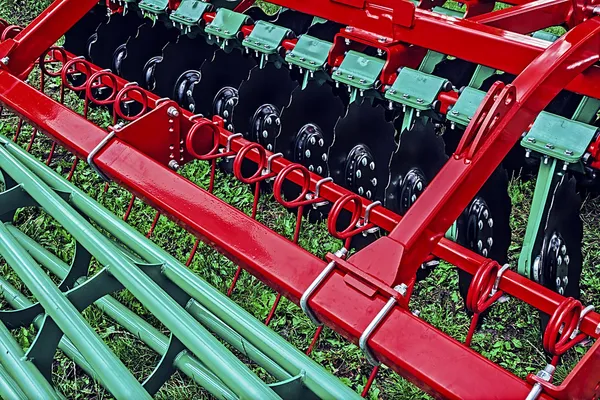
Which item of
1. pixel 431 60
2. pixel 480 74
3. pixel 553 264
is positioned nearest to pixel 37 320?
pixel 553 264

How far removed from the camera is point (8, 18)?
17.1 feet

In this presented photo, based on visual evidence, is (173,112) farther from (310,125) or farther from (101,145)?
(310,125)

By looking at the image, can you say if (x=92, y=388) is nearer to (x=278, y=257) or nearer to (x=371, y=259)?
(x=278, y=257)

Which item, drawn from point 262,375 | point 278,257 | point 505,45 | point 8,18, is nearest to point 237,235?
point 278,257

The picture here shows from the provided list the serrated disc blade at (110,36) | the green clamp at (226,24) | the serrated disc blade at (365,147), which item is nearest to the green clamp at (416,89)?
the serrated disc blade at (365,147)

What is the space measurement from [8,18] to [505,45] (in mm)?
4236

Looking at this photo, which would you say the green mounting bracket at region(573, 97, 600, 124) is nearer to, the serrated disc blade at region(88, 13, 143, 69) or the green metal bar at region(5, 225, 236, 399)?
the green metal bar at region(5, 225, 236, 399)

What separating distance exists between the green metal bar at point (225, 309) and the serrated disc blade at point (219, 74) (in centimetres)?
99

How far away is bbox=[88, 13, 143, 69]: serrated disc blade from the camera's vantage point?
3.40 m

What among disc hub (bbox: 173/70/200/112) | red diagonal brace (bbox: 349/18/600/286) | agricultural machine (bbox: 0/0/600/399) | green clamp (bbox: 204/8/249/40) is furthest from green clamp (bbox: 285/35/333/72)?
red diagonal brace (bbox: 349/18/600/286)

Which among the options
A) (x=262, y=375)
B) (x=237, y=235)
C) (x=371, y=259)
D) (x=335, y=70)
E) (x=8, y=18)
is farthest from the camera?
(x=8, y=18)

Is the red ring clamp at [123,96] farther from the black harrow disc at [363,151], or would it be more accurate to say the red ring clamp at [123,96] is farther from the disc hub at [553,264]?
the disc hub at [553,264]

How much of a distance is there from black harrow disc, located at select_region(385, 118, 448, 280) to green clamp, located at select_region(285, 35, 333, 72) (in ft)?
1.48

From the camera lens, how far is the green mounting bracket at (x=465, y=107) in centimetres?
221
